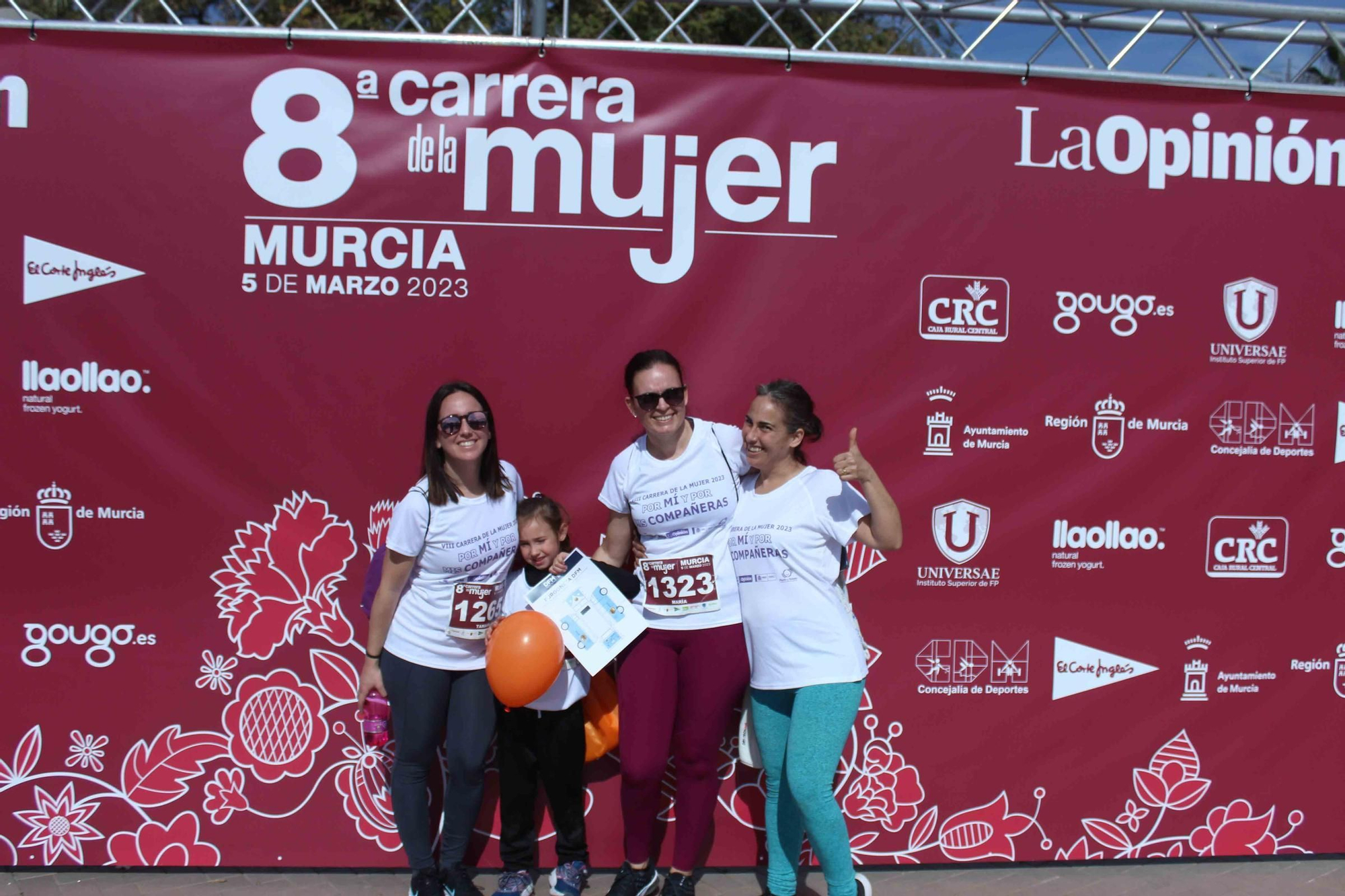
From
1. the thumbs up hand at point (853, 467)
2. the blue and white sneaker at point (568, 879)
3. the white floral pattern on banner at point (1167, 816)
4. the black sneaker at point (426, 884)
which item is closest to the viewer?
the thumbs up hand at point (853, 467)

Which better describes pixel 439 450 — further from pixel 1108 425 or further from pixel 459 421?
pixel 1108 425

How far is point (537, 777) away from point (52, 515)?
189 cm

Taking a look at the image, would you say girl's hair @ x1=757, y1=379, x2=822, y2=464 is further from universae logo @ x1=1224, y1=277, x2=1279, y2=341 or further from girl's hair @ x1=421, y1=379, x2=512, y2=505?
universae logo @ x1=1224, y1=277, x2=1279, y2=341

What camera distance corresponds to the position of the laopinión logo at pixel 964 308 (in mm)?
3609

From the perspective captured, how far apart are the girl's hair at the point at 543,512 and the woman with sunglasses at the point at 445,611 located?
4 centimetres

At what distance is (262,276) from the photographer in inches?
137

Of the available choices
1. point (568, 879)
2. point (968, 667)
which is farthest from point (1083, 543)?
point (568, 879)

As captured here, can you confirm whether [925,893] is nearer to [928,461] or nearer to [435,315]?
[928,461]

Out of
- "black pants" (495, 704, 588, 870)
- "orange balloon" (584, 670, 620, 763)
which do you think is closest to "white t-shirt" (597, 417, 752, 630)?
"orange balloon" (584, 670, 620, 763)

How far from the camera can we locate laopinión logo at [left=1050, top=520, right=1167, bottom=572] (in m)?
3.65

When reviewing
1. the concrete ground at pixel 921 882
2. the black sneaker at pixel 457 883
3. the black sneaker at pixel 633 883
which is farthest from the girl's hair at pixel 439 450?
the concrete ground at pixel 921 882

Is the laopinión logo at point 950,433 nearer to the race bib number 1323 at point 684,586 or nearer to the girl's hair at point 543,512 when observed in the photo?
the race bib number 1323 at point 684,586

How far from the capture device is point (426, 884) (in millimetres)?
3270

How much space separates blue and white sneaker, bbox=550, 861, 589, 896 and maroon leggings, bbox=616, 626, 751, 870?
323 mm
